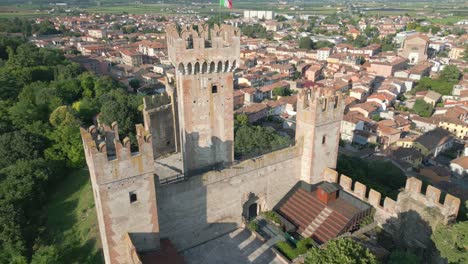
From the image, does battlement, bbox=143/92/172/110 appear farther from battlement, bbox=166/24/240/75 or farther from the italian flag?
the italian flag

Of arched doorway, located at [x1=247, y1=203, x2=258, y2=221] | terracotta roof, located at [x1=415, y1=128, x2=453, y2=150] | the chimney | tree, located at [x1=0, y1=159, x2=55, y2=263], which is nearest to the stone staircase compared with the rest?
the chimney

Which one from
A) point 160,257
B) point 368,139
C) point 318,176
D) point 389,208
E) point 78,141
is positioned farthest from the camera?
point 368,139

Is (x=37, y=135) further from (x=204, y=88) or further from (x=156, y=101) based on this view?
(x=204, y=88)

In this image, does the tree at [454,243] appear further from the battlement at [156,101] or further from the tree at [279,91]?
the tree at [279,91]

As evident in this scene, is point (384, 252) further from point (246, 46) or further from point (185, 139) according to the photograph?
point (246, 46)

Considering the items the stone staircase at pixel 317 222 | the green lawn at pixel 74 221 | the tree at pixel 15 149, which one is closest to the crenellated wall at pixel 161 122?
the green lawn at pixel 74 221

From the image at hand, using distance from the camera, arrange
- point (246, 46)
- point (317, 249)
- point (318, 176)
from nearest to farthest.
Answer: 1. point (317, 249)
2. point (318, 176)
3. point (246, 46)

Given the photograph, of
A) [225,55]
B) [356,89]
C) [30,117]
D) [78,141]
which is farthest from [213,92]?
[356,89]
